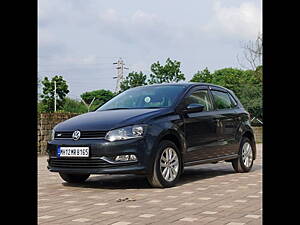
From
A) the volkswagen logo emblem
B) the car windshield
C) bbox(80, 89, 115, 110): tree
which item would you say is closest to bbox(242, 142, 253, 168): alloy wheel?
the car windshield

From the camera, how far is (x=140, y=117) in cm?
645

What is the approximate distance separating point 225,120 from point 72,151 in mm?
2944

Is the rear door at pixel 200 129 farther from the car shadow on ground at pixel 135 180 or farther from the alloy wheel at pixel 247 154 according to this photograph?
the alloy wheel at pixel 247 154

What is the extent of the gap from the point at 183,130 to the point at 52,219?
3.07 meters

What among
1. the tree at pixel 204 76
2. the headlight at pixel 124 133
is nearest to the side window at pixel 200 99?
the headlight at pixel 124 133

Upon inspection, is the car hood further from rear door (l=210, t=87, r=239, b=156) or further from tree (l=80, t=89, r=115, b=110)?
tree (l=80, t=89, r=115, b=110)

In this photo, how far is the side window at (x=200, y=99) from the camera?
740 centimetres

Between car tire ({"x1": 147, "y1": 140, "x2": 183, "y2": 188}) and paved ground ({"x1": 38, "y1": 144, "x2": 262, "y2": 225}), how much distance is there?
0.47ft

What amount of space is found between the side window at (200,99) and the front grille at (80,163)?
181cm

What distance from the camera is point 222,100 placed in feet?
27.7

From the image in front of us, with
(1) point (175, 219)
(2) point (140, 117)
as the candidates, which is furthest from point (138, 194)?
(1) point (175, 219)

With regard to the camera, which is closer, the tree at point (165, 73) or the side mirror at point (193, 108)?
the side mirror at point (193, 108)

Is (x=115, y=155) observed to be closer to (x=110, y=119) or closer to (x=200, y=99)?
(x=110, y=119)
